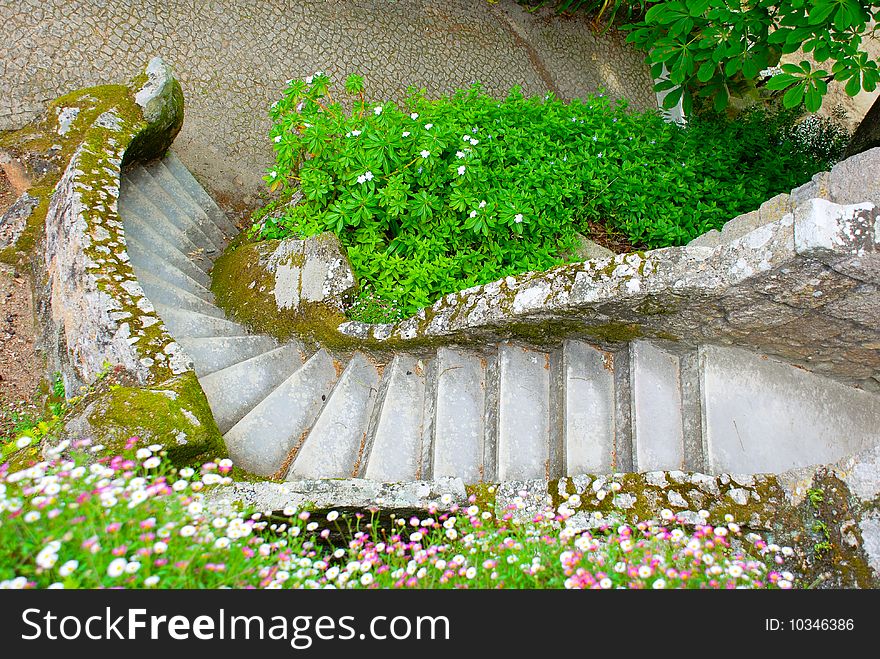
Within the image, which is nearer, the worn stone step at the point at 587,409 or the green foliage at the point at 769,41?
the worn stone step at the point at 587,409

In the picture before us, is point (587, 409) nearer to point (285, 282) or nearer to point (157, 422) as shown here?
point (157, 422)

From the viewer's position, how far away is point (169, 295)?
4570 millimetres

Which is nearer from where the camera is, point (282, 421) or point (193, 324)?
point (282, 421)

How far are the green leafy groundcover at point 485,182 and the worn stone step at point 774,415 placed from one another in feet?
5.55

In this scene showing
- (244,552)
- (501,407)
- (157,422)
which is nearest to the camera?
(244,552)

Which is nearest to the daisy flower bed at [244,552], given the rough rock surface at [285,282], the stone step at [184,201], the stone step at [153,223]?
the rough rock surface at [285,282]

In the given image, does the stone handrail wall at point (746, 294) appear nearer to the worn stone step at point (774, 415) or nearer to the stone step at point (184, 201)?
the worn stone step at point (774, 415)

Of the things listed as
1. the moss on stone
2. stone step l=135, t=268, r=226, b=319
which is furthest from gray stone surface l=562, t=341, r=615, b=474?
stone step l=135, t=268, r=226, b=319

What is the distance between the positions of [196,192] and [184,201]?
0.62 feet

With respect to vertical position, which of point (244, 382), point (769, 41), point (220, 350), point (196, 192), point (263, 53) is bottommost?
point (244, 382)

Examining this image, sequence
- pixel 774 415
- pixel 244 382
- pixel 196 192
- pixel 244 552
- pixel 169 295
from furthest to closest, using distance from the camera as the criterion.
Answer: pixel 196 192, pixel 169 295, pixel 244 382, pixel 774 415, pixel 244 552

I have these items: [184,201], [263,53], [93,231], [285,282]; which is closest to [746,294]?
[285,282]

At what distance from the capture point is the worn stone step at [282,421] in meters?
3.70

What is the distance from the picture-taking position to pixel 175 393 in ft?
10.4
